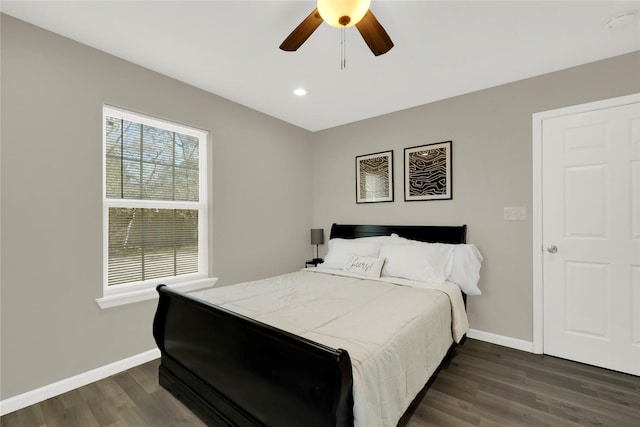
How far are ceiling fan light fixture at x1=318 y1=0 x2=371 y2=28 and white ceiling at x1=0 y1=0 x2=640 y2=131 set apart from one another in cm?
36

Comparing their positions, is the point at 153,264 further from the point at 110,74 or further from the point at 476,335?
the point at 476,335

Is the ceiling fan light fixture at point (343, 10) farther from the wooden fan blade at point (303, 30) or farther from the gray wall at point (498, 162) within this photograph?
the gray wall at point (498, 162)

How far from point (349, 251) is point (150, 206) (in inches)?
81.1

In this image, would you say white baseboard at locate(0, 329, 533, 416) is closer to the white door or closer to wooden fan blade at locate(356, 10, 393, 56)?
the white door

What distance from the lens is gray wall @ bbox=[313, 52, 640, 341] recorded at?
2.50 metres

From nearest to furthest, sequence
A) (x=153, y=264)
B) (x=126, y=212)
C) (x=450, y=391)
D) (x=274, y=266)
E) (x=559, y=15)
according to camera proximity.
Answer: (x=559, y=15) → (x=450, y=391) → (x=126, y=212) → (x=153, y=264) → (x=274, y=266)

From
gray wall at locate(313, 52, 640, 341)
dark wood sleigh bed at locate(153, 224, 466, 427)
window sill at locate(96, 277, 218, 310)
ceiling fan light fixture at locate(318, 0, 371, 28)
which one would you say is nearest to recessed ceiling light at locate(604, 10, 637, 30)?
gray wall at locate(313, 52, 640, 341)

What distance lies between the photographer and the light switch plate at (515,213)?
8.91 feet

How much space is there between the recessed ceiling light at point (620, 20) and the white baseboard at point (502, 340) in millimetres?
2601

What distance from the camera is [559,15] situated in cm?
186

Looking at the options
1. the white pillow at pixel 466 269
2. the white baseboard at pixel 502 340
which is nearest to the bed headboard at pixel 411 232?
the white pillow at pixel 466 269

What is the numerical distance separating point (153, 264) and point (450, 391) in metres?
2.72

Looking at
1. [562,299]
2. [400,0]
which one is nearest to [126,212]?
[400,0]

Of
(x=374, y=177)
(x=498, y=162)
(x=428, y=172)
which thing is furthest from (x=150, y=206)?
(x=498, y=162)
